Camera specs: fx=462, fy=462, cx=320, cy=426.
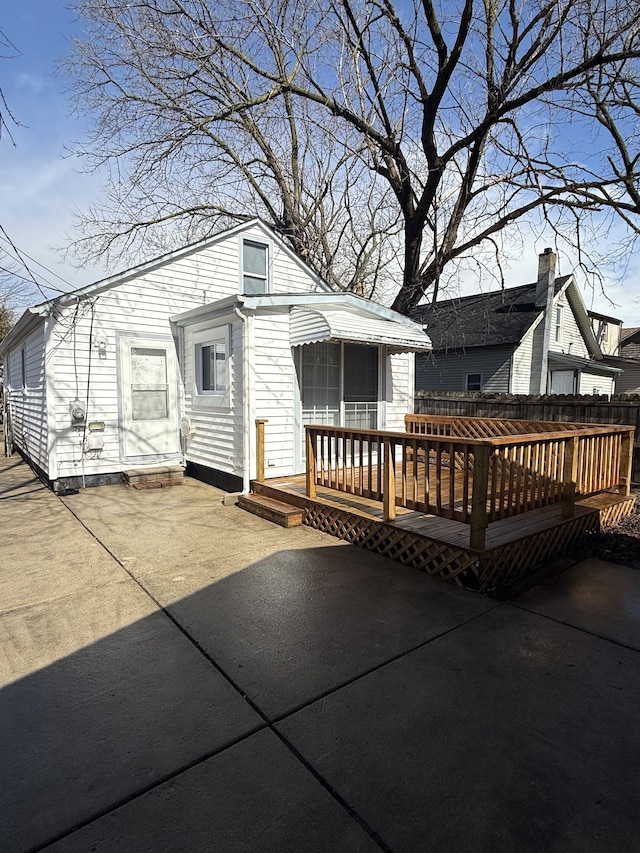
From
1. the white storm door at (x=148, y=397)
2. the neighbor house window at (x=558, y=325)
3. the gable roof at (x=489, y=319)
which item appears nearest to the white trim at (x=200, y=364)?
the white storm door at (x=148, y=397)

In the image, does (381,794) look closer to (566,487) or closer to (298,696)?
(298,696)

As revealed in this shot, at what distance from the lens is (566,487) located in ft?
15.6

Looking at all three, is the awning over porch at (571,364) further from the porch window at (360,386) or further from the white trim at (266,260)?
the white trim at (266,260)

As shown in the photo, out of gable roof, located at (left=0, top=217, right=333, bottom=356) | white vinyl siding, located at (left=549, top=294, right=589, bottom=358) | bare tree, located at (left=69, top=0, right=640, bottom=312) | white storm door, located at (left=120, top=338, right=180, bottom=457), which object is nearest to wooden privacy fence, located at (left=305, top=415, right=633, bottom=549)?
white storm door, located at (left=120, top=338, right=180, bottom=457)

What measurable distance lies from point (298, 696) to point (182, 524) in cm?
354

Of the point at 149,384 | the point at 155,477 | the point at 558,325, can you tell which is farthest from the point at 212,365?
the point at 558,325

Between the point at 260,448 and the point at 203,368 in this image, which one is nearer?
the point at 260,448

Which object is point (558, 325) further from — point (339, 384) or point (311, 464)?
point (311, 464)

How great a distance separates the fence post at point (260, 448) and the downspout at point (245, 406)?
129mm

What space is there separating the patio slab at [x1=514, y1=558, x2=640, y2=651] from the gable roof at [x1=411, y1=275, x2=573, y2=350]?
13355mm

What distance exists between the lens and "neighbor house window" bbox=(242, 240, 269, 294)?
894cm

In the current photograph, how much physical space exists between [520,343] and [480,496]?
1470cm

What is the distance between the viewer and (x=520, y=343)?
1670cm

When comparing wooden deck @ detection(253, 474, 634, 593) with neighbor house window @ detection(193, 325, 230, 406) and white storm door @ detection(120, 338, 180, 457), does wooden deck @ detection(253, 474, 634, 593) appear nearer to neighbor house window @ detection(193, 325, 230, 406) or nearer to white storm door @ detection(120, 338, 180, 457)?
neighbor house window @ detection(193, 325, 230, 406)
